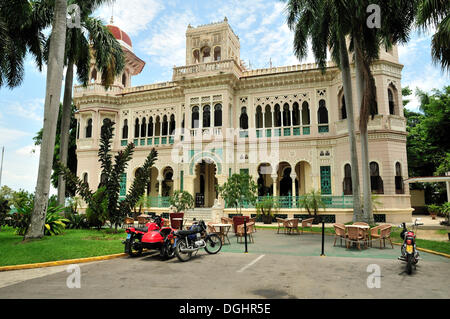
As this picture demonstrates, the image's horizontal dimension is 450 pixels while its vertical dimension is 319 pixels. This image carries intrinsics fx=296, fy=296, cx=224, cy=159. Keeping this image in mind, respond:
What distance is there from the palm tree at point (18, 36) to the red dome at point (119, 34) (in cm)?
1222

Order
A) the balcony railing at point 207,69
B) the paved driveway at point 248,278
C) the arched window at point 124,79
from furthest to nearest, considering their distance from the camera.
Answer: the arched window at point 124,79
the balcony railing at point 207,69
the paved driveway at point 248,278

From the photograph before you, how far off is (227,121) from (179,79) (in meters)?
5.23

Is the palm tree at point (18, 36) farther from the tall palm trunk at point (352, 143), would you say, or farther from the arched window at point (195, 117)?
the tall palm trunk at point (352, 143)

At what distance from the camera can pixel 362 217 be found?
13977 mm

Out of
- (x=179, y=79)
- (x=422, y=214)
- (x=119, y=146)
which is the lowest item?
(x=422, y=214)

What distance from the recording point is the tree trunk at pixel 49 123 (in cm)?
1066

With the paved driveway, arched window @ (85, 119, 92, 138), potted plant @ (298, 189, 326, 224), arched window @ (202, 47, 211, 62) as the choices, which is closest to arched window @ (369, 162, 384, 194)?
potted plant @ (298, 189, 326, 224)

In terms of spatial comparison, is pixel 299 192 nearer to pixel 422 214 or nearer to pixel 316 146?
pixel 316 146

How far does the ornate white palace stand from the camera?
18.7 m

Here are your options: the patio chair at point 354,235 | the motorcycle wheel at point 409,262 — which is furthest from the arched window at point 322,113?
the motorcycle wheel at point 409,262

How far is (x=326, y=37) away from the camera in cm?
1557

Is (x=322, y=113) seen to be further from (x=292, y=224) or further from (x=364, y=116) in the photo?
(x=292, y=224)

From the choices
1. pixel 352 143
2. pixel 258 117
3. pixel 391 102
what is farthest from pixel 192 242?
pixel 391 102
